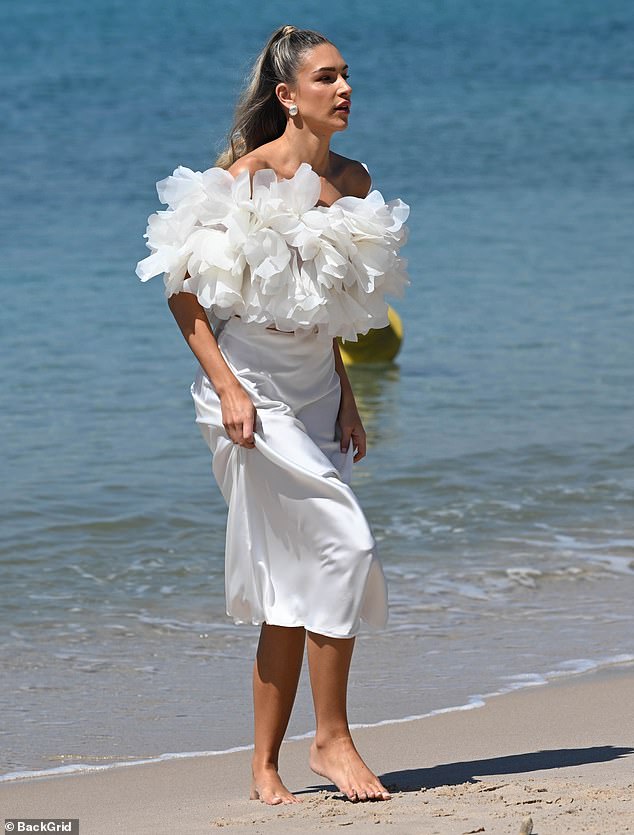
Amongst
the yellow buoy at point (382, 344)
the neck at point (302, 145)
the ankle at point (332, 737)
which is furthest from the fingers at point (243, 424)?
the yellow buoy at point (382, 344)

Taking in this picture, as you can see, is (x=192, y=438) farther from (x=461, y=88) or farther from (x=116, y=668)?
(x=461, y=88)

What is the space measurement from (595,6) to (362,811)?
5613 cm

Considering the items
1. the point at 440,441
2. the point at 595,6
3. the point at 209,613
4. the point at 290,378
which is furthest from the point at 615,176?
the point at 595,6

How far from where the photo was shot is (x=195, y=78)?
3228cm

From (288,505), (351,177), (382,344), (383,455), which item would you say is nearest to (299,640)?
(288,505)

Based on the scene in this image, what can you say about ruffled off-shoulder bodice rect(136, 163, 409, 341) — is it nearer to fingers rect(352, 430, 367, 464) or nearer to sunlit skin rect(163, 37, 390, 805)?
sunlit skin rect(163, 37, 390, 805)

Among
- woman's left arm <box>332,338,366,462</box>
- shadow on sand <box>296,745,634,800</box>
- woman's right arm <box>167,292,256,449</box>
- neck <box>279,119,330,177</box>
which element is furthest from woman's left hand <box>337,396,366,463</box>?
shadow on sand <box>296,745,634,800</box>

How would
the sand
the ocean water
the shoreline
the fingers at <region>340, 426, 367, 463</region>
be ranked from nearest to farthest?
1. the sand
2. the fingers at <region>340, 426, 367, 463</region>
3. the shoreline
4. the ocean water

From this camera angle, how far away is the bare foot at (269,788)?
12.9 feet

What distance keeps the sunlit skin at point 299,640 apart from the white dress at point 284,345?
0.07 metres

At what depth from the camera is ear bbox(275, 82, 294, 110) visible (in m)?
4.02

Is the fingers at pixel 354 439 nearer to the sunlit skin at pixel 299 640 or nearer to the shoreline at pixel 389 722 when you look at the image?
the sunlit skin at pixel 299 640

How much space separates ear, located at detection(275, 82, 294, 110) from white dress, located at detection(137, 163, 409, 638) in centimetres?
23

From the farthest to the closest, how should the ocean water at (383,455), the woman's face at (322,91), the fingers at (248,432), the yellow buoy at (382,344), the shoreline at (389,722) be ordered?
the yellow buoy at (382,344), the ocean water at (383,455), the shoreline at (389,722), the woman's face at (322,91), the fingers at (248,432)
